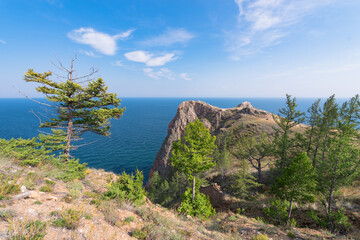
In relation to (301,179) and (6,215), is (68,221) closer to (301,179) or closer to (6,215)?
(6,215)

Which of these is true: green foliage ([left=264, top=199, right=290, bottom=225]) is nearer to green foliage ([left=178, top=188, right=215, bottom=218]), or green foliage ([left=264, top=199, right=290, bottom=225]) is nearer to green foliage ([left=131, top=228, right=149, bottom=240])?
green foliage ([left=178, top=188, right=215, bottom=218])

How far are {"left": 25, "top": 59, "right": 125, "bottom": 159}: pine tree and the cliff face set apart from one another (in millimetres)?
36413

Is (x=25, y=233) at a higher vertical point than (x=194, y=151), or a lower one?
higher

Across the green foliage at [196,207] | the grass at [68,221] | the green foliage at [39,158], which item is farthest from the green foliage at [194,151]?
the grass at [68,221]

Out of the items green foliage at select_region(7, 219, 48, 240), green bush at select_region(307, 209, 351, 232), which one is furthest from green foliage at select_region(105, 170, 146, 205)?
green bush at select_region(307, 209, 351, 232)

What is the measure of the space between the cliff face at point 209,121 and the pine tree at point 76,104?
36413mm

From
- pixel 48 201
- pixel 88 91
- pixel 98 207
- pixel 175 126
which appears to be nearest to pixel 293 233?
pixel 98 207

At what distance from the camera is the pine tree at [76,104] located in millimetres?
13085

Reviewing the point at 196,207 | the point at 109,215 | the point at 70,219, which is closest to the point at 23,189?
the point at 70,219

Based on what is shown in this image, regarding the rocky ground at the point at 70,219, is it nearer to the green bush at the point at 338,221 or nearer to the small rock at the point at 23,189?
the small rock at the point at 23,189

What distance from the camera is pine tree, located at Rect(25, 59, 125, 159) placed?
13.1 metres

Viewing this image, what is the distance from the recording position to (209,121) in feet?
218

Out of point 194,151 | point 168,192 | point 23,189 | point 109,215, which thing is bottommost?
point 168,192

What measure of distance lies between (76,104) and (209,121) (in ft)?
188
